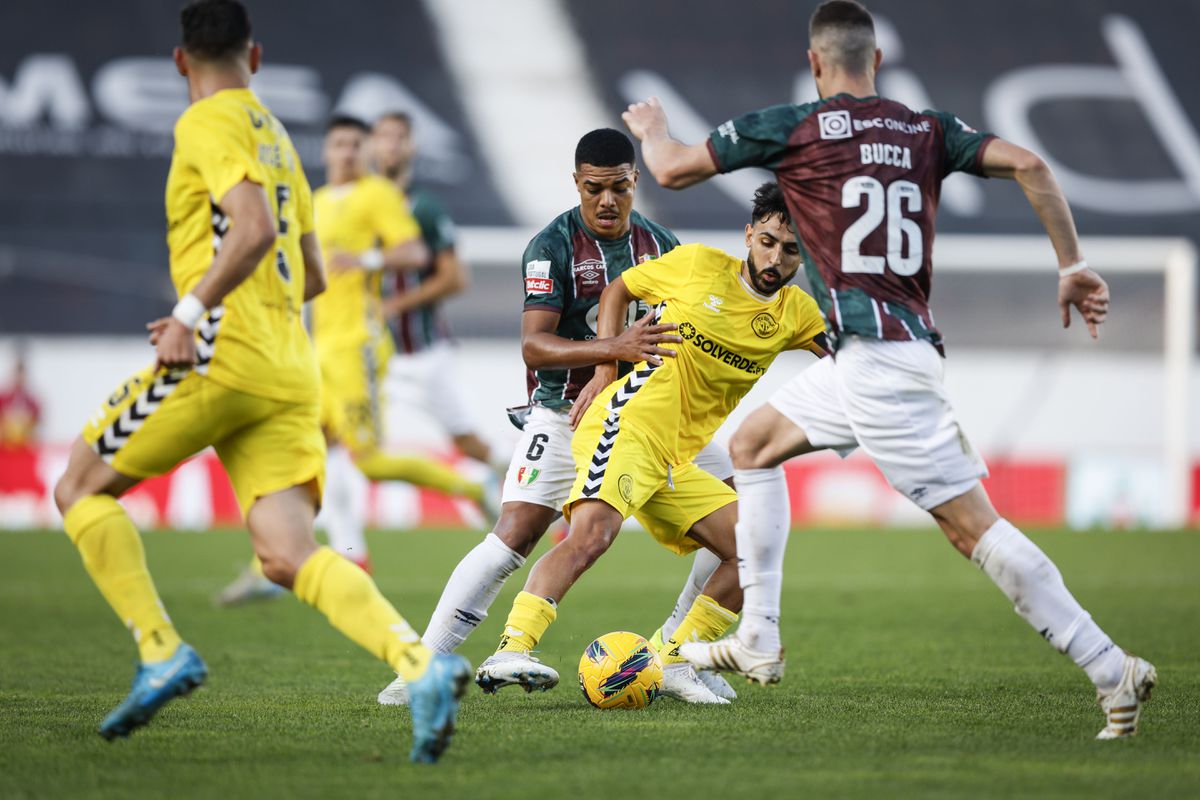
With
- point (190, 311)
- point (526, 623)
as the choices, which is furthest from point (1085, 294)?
point (190, 311)

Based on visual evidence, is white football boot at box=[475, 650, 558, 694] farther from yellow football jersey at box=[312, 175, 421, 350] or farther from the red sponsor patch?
yellow football jersey at box=[312, 175, 421, 350]

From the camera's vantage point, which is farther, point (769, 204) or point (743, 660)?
point (769, 204)

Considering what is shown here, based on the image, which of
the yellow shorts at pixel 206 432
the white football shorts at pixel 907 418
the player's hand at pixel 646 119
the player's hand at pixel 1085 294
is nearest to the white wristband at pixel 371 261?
the player's hand at pixel 646 119

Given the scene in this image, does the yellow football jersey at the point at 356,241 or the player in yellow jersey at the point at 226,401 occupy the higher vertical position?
the yellow football jersey at the point at 356,241

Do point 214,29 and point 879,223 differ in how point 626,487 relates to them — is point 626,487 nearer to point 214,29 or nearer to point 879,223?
point 879,223

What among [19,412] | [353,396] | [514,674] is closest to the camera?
[514,674]

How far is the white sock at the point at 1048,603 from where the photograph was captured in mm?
4738

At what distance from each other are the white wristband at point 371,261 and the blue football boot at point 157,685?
6.47m

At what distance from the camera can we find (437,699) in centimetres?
Result: 426

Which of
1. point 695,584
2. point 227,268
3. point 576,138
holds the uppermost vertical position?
point 576,138

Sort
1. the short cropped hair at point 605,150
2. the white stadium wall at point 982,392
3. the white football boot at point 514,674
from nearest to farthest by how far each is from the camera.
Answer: the white football boot at point 514,674 → the short cropped hair at point 605,150 → the white stadium wall at point 982,392

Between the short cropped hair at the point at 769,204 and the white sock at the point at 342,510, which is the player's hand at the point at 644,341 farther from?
the white sock at the point at 342,510

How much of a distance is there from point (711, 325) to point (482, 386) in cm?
1626

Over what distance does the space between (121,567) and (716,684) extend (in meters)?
2.46
